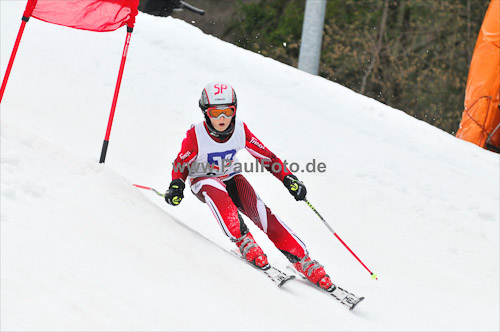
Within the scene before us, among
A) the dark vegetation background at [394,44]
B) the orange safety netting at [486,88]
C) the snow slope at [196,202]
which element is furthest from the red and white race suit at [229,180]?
the dark vegetation background at [394,44]

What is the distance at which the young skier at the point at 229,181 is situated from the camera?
3.74 meters

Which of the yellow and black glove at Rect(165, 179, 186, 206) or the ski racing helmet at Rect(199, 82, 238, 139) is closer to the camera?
the yellow and black glove at Rect(165, 179, 186, 206)

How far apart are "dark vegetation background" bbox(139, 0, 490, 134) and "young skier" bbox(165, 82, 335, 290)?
1196 cm

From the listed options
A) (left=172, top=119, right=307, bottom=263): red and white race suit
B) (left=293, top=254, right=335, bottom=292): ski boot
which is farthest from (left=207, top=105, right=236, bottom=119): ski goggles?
(left=293, top=254, right=335, bottom=292): ski boot

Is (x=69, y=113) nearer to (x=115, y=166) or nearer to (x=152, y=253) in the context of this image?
(x=115, y=166)

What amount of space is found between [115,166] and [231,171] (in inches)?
58.4

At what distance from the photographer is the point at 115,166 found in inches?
206

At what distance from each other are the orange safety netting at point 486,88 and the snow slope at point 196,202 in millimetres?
1943

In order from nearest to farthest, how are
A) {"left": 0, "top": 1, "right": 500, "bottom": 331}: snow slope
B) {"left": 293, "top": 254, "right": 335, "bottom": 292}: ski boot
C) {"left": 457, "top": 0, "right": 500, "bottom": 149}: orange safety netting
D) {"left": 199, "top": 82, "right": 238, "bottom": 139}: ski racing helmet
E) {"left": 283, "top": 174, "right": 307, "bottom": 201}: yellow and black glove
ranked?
{"left": 0, "top": 1, "right": 500, "bottom": 331}: snow slope → {"left": 293, "top": 254, "right": 335, "bottom": 292}: ski boot → {"left": 199, "top": 82, "right": 238, "bottom": 139}: ski racing helmet → {"left": 283, "top": 174, "right": 307, "bottom": 201}: yellow and black glove → {"left": 457, "top": 0, "right": 500, "bottom": 149}: orange safety netting

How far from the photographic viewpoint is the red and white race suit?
Answer: 378cm

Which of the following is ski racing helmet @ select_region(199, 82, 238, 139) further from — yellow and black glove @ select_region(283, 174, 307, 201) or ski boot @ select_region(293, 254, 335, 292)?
ski boot @ select_region(293, 254, 335, 292)

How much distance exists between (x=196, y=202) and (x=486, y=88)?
17.3 ft

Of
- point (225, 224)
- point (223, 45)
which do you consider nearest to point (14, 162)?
point (225, 224)

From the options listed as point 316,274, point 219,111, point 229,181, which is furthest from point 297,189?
point 219,111
